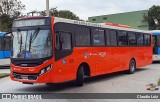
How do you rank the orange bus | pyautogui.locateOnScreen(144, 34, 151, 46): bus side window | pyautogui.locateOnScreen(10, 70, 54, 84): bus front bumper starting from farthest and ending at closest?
pyautogui.locateOnScreen(144, 34, 151, 46): bus side window → the orange bus → pyautogui.locateOnScreen(10, 70, 54, 84): bus front bumper

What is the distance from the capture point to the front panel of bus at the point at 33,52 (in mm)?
13852

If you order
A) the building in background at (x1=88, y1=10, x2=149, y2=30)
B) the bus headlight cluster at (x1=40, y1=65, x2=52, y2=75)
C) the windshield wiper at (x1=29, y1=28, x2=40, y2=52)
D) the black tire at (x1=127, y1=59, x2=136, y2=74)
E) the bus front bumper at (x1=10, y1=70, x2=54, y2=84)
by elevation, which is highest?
the building in background at (x1=88, y1=10, x2=149, y2=30)

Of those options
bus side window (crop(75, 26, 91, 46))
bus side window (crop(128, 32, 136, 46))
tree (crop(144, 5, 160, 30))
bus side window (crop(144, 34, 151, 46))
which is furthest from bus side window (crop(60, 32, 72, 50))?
tree (crop(144, 5, 160, 30))

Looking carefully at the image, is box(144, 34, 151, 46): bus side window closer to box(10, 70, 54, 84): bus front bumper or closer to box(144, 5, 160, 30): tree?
box(10, 70, 54, 84): bus front bumper

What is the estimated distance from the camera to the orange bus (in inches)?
549

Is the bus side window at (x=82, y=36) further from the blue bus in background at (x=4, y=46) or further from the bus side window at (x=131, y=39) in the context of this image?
the blue bus in background at (x=4, y=46)

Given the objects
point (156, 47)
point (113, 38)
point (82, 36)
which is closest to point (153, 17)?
point (156, 47)

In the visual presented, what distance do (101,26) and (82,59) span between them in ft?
10.2

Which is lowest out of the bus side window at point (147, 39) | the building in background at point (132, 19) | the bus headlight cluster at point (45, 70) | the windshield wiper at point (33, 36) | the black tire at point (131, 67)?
the black tire at point (131, 67)

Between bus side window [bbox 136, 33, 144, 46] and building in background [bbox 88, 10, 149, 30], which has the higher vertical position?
building in background [bbox 88, 10, 149, 30]

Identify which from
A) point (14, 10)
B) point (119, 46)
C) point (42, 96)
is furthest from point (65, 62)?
point (14, 10)

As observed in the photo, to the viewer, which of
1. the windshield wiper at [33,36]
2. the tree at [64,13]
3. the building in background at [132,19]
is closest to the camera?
the windshield wiper at [33,36]

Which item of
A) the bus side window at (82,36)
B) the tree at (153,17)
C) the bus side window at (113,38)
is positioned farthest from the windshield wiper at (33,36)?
the tree at (153,17)

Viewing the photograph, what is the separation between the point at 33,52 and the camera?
14.0 meters
